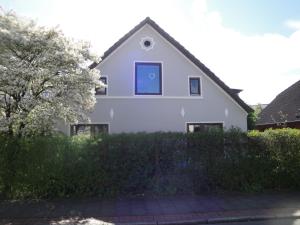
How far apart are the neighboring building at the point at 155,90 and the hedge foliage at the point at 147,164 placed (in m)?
6.06

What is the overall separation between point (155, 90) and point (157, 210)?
932 cm

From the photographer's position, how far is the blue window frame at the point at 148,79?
17.7 meters

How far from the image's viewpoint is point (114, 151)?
10.9 metres

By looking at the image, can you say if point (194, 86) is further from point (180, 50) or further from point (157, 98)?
point (157, 98)

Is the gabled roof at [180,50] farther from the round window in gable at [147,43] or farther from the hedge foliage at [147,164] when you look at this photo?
the hedge foliage at [147,164]

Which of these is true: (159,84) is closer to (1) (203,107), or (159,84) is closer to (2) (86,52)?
(1) (203,107)

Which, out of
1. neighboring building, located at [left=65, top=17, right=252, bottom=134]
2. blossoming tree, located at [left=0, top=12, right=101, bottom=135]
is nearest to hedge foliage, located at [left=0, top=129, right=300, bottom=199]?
blossoming tree, located at [left=0, top=12, right=101, bottom=135]

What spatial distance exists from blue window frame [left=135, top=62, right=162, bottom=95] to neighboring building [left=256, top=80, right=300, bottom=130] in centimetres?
1418

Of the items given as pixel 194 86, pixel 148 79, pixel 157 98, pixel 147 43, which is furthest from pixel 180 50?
pixel 157 98

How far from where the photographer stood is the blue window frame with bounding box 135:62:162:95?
697 inches

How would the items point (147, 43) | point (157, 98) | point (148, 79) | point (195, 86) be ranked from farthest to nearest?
point (195, 86) < point (147, 43) < point (148, 79) < point (157, 98)

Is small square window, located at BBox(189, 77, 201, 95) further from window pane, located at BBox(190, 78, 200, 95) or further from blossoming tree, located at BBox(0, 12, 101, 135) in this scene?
blossoming tree, located at BBox(0, 12, 101, 135)

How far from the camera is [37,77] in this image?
1111 cm

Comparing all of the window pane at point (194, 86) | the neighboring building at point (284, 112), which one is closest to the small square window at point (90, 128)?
the window pane at point (194, 86)
